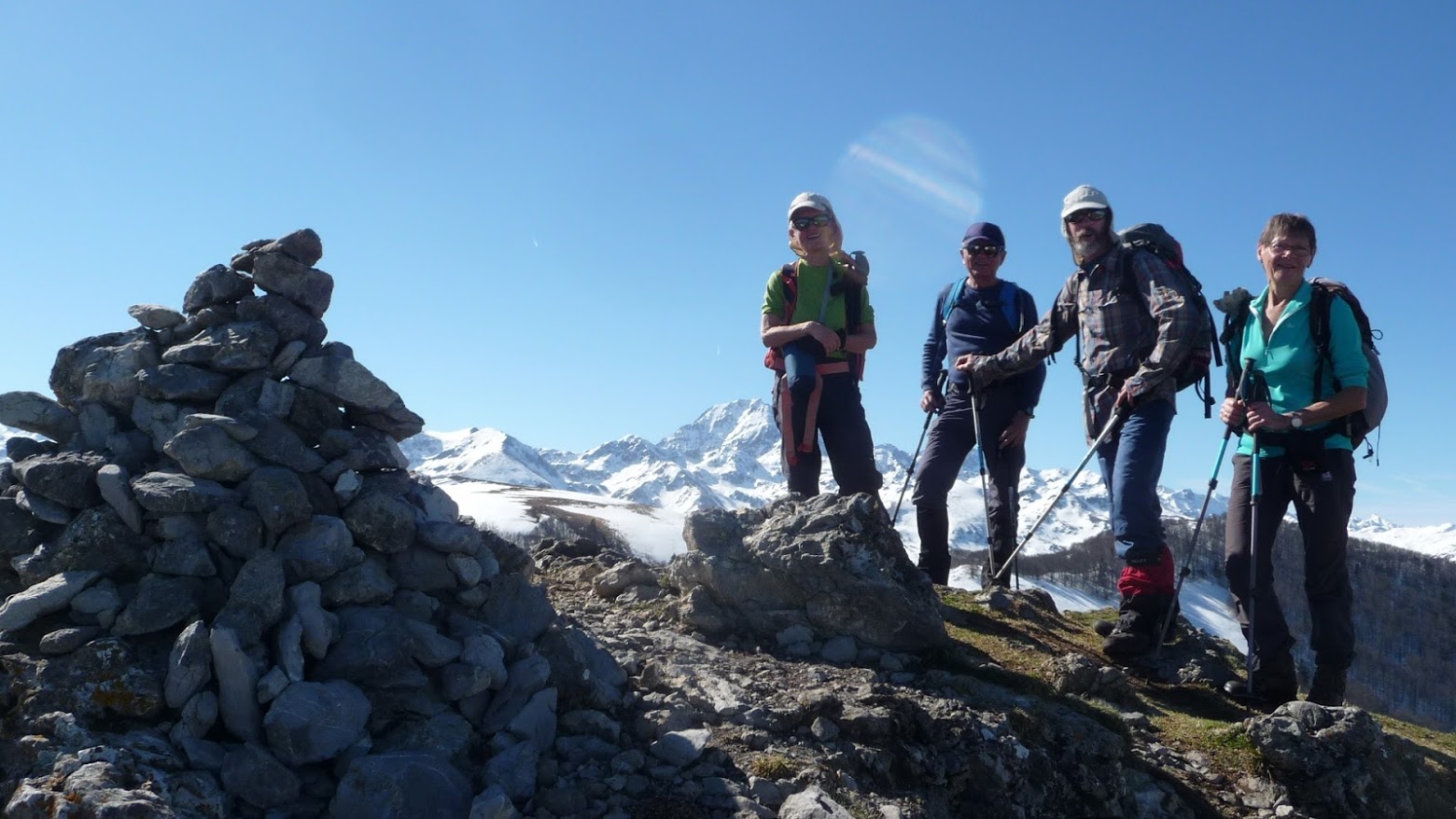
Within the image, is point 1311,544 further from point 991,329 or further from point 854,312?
point 854,312

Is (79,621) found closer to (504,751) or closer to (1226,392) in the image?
(504,751)

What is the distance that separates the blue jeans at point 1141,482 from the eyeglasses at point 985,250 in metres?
2.86

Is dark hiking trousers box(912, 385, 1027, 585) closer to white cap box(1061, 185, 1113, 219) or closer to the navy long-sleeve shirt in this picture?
the navy long-sleeve shirt

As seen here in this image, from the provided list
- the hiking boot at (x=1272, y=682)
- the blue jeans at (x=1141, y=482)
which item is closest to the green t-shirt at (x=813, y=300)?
the blue jeans at (x=1141, y=482)

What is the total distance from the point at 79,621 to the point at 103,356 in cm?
211

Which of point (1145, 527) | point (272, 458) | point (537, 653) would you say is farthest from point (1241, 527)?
point (272, 458)

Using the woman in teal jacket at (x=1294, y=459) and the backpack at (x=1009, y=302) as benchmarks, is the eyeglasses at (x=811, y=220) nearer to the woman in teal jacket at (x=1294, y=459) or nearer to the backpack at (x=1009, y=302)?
the backpack at (x=1009, y=302)

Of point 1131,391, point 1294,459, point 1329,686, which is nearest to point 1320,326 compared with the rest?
point 1294,459

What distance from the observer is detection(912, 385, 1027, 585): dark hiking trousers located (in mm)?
10414

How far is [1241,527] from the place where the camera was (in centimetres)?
802

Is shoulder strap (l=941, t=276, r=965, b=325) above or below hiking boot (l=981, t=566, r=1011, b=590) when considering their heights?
above

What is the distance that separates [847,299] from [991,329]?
1.91 meters

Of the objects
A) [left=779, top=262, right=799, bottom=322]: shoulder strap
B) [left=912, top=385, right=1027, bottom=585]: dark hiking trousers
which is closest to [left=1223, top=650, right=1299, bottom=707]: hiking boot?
[left=912, top=385, right=1027, bottom=585]: dark hiking trousers

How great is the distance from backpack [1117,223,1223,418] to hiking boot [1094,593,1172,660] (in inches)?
69.7
